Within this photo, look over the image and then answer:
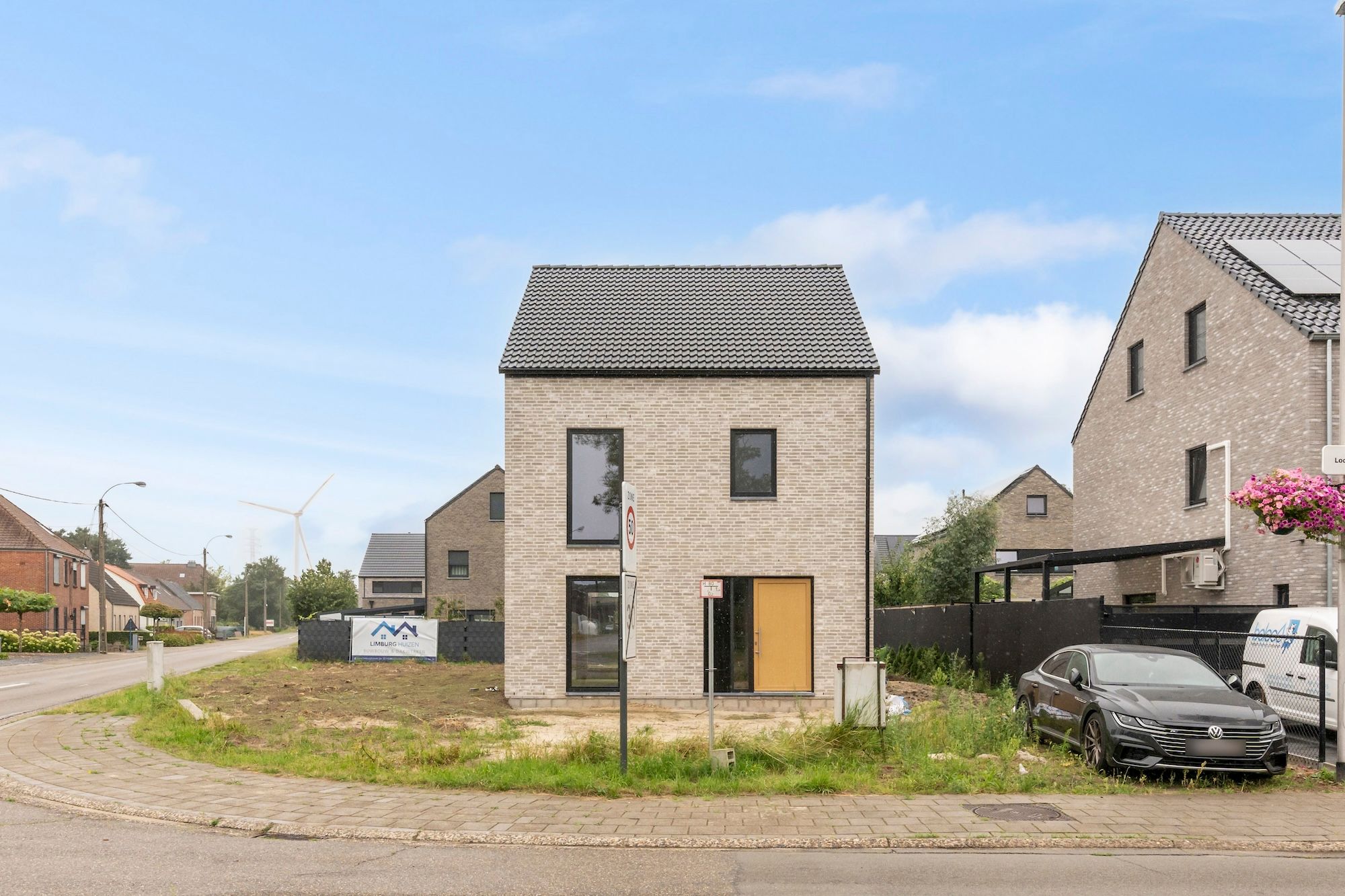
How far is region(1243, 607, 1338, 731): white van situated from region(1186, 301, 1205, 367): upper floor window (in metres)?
9.14

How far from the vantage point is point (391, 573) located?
2628 inches

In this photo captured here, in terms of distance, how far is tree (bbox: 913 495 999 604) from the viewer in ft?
118

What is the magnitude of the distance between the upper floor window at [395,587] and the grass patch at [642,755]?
168 feet

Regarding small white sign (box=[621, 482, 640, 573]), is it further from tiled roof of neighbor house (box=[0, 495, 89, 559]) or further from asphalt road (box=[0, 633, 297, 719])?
tiled roof of neighbor house (box=[0, 495, 89, 559])

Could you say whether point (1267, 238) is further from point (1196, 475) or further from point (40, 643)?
point (40, 643)

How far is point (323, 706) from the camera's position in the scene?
17.8 metres

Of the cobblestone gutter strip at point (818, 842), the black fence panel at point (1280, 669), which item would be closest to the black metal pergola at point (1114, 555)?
the black fence panel at point (1280, 669)

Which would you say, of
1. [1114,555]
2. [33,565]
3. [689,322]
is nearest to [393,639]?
[689,322]

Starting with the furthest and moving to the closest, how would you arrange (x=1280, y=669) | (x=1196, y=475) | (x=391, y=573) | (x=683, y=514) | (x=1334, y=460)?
(x=391, y=573) → (x=1196, y=475) → (x=683, y=514) → (x=1280, y=669) → (x=1334, y=460)

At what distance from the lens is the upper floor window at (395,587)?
67375mm

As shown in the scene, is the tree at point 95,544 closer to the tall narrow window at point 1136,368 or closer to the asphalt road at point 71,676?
the asphalt road at point 71,676

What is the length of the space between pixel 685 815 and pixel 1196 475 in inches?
708

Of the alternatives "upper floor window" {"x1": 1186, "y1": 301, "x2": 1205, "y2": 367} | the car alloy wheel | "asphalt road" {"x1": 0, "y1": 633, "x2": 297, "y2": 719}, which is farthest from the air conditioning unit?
"asphalt road" {"x1": 0, "y1": 633, "x2": 297, "y2": 719}

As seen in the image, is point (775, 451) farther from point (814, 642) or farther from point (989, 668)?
point (989, 668)
